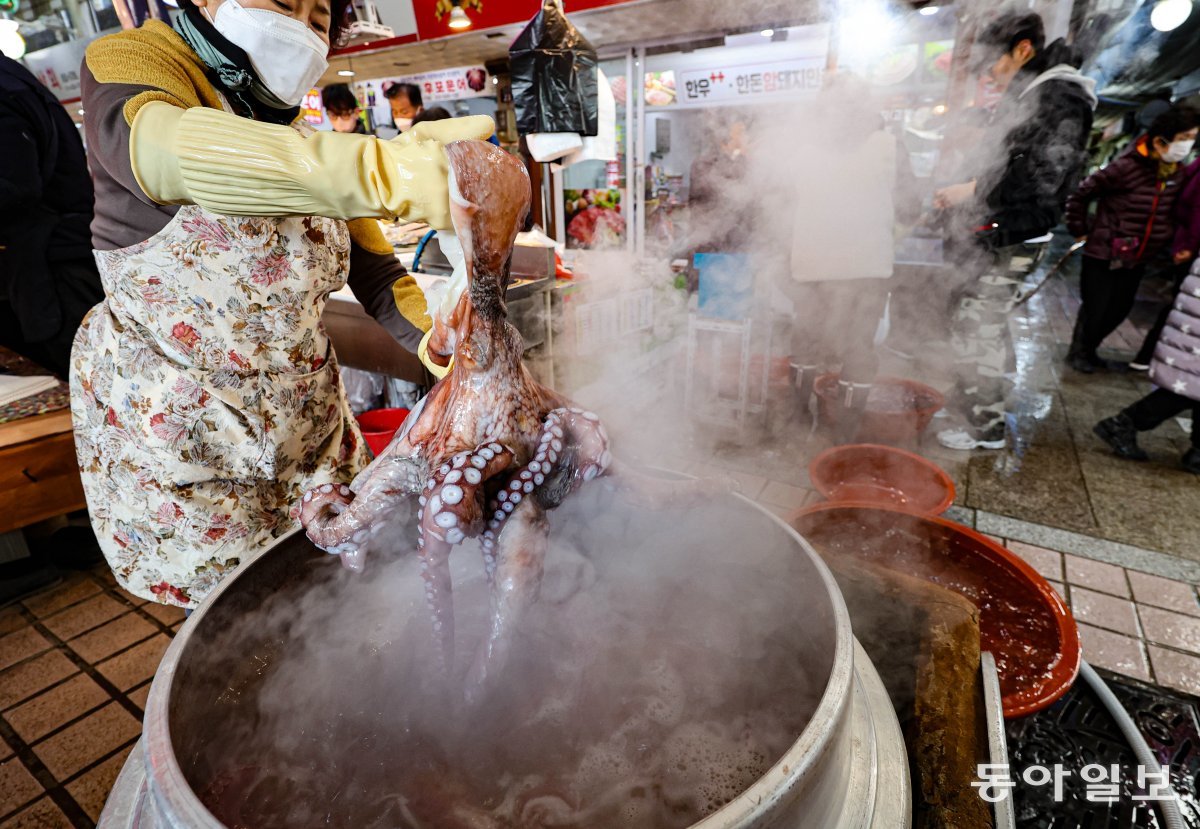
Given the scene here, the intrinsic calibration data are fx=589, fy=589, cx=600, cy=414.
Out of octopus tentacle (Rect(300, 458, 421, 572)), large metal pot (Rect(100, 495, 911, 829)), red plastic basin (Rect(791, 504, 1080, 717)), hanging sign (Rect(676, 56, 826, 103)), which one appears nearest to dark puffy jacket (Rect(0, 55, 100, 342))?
large metal pot (Rect(100, 495, 911, 829))

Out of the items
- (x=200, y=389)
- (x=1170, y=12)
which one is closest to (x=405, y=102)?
(x=200, y=389)

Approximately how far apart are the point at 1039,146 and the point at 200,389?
491cm

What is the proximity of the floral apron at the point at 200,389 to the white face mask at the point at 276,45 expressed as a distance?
344 mm

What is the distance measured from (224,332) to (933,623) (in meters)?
2.05

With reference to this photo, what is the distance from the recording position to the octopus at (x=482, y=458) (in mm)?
1021

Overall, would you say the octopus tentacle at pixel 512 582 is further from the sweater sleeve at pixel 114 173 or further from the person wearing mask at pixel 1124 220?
the person wearing mask at pixel 1124 220

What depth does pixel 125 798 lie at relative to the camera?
1.18 metres

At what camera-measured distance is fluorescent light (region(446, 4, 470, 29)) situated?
5750 mm

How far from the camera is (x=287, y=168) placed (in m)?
0.89

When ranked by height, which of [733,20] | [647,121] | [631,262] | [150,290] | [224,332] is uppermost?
[733,20]

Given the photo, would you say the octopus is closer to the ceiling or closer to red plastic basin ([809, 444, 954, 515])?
red plastic basin ([809, 444, 954, 515])

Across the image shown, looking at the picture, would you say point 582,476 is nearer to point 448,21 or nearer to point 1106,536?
point 1106,536

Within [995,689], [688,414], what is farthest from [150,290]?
[688,414]

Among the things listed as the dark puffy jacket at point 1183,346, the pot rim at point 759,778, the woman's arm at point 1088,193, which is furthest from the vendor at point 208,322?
the woman's arm at point 1088,193
